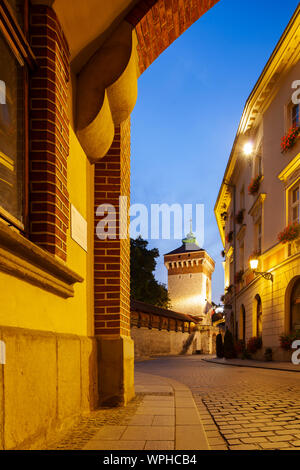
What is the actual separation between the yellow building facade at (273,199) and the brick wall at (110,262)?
9448 mm

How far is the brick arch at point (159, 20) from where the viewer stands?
15.7 feet

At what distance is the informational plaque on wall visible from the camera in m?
4.19

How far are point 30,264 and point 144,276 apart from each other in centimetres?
3515

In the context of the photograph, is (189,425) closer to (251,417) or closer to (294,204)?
(251,417)

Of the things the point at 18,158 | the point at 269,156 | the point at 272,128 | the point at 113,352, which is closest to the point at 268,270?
the point at 269,156

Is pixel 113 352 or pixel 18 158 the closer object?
pixel 18 158

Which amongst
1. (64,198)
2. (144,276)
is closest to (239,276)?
(144,276)

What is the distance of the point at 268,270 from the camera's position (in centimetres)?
1638

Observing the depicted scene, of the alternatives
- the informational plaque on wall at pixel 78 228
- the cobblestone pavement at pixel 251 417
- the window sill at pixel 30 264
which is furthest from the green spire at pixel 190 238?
the window sill at pixel 30 264

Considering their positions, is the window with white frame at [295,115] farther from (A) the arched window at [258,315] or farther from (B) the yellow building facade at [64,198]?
(B) the yellow building facade at [64,198]

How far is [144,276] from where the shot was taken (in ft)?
124

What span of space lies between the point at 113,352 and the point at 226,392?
2939 millimetres

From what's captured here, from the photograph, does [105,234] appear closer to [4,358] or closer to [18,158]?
[18,158]
